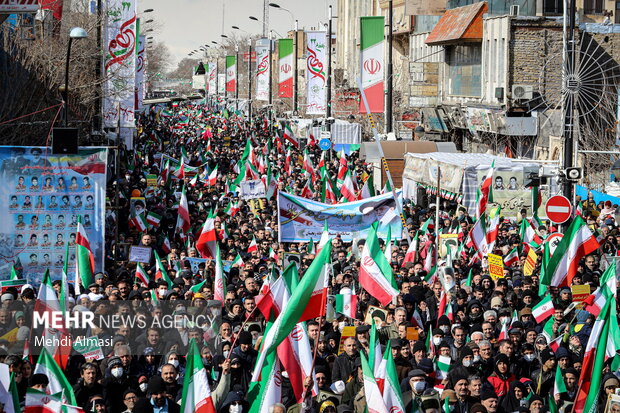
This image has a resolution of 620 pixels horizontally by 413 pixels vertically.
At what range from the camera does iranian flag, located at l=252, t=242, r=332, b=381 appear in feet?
33.0

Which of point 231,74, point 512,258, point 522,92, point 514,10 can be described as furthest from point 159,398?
point 231,74

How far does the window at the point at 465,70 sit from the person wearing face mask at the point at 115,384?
125 ft

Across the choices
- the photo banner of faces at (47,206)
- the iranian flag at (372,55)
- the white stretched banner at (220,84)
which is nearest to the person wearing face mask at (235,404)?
the photo banner of faces at (47,206)

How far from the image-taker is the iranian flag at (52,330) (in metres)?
11.3

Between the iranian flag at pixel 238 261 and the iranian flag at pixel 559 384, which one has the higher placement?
the iranian flag at pixel 238 261

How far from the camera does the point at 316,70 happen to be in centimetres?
4888

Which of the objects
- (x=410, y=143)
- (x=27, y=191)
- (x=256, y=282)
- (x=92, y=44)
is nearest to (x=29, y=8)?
(x=27, y=191)

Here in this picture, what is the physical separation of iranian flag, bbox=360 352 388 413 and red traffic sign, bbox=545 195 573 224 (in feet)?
32.2

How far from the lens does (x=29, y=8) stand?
16531 mm

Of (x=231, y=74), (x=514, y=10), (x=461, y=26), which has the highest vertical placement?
(x=514, y=10)

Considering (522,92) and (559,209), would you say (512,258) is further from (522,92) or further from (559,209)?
Result: (522,92)

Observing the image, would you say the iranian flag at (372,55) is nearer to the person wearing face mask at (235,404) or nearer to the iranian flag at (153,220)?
the iranian flag at (153,220)

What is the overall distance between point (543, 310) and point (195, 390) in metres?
5.71

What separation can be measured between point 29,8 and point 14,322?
581 centimetres
